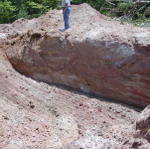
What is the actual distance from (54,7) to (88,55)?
7029 mm

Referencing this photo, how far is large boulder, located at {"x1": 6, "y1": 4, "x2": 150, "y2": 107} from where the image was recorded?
27.0 ft

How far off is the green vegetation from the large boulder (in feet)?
5.71

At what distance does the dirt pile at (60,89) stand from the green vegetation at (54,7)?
5.89 feet

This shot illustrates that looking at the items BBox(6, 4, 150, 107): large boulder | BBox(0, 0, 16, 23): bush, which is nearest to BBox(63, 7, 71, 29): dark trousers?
BBox(6, 4, 150, 107): large boulder

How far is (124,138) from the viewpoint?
249 inches

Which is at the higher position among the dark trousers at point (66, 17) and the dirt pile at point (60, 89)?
the dark trousers at point (66, 17)

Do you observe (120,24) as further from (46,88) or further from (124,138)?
(124,138)

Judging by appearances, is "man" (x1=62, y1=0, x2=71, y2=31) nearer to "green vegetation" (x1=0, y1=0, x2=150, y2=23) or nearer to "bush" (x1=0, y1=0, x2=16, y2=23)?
"green vegetation" (x1=0, y1=0, x2=150, y2=23)

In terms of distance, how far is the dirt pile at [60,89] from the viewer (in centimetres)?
721

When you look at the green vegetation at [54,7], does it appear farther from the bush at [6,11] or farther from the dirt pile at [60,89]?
the dirt pile at [60,89]

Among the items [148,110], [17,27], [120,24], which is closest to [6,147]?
[148,110]

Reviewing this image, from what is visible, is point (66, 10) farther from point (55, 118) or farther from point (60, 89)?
point (55, 118)

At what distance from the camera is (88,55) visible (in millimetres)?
8781

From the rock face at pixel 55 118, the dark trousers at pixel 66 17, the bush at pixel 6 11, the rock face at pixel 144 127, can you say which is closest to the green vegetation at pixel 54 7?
the bush at pixel 6 11
